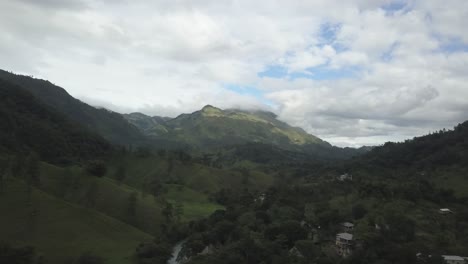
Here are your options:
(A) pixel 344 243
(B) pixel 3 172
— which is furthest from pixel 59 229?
(A) pixel 344 243

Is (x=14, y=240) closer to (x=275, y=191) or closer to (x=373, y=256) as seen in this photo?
(x=373, y=256)

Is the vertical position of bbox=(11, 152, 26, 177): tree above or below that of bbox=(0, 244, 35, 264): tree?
above

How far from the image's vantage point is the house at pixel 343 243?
258 feet

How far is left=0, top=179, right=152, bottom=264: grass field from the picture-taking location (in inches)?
3255

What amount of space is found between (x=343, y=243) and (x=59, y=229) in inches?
2436

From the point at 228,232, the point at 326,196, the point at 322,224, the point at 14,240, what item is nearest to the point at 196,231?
the point at 228,232

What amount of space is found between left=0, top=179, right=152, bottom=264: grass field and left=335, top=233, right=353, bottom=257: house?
4302cm

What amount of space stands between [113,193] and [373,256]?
8537 cm

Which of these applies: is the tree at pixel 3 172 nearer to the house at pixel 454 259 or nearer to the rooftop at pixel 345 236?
the rooftop at pixel 345 236

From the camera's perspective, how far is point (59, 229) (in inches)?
3526

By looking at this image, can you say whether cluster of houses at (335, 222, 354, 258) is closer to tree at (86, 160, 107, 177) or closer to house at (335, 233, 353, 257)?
house at (335, 233, 353, 257)

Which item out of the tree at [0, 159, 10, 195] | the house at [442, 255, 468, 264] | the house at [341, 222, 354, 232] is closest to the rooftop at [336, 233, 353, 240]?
the house at [341, 222, 354, 232]

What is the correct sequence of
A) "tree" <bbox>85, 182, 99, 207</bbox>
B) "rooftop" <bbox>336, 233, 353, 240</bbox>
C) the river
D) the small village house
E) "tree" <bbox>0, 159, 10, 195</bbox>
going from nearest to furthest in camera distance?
"rooftop" <bbox>336, 233, 353, 240</bbox>
the river
"tree" <bbox>0, 159, 10, 195</bbox>
"tree" <bbox>85, 182, 99, 207</bbox>
the small village house

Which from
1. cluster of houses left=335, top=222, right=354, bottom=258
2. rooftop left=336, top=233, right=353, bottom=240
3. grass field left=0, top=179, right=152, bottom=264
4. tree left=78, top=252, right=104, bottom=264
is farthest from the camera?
grass field left=0, top=179, right=152, bottom=264
